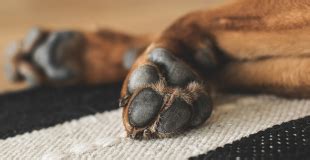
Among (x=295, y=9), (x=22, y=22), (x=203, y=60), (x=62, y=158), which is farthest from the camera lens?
(x=22, y=22)

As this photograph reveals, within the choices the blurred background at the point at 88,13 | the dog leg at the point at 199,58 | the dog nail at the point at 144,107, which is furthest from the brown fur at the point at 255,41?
the blurred background at the point at 88,13

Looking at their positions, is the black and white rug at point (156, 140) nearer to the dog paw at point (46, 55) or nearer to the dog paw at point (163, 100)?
the dog paw at point (163, 100)

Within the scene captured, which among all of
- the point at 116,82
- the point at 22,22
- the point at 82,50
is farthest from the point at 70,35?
the point at 22,22

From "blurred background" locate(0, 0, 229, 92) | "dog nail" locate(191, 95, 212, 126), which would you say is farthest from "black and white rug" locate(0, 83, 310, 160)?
"blurred background" locate(0, 0, 229, 92)

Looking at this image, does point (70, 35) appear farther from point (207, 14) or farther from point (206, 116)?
point (206, 116)

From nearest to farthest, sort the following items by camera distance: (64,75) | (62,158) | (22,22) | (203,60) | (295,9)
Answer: (62,158)
(295,9)
(203,60)
(64,75)
(22,22)

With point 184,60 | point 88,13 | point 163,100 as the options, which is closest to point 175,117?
point 163,100
